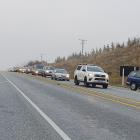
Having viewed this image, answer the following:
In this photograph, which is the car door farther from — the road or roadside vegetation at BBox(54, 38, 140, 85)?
roadside vegetation at BBox(54, 38, 140, 85)

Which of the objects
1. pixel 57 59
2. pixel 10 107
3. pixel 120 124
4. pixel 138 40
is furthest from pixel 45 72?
pixel 57 59

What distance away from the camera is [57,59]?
6417 inches

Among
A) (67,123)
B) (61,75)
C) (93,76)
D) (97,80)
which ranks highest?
(93,76)

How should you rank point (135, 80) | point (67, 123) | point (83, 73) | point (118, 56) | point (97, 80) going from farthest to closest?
1. point (118, 56)
2. point (83, 73)
3. point (97, 80)
4. point (135, 80)
5. point (67, 123)

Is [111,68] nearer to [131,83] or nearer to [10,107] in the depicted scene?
[131,83]

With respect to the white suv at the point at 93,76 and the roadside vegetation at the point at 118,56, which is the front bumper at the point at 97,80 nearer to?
the white suv at the point at 93,76

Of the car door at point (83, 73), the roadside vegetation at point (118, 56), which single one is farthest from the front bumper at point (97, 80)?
the roadside vegetation at point (118, 56)

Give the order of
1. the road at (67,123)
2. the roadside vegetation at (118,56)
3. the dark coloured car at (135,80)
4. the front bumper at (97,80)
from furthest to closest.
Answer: the roadside vegetation at (118,56) < the front bumper at (97,80) < the dark coloured car at (135,80) < the road at (67,123)

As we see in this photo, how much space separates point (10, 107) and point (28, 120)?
174 inches

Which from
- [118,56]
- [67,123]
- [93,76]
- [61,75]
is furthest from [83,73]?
[118,56]

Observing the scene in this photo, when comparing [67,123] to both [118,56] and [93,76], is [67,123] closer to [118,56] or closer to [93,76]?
[93,76]

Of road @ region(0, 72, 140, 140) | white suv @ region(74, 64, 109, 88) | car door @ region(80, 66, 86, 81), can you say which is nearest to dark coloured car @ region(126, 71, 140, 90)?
white suv @ region(74, 64, 109, 88)

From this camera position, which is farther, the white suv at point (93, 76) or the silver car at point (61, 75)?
the silver car at point (61, 75)

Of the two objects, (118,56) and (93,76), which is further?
(118,56)
